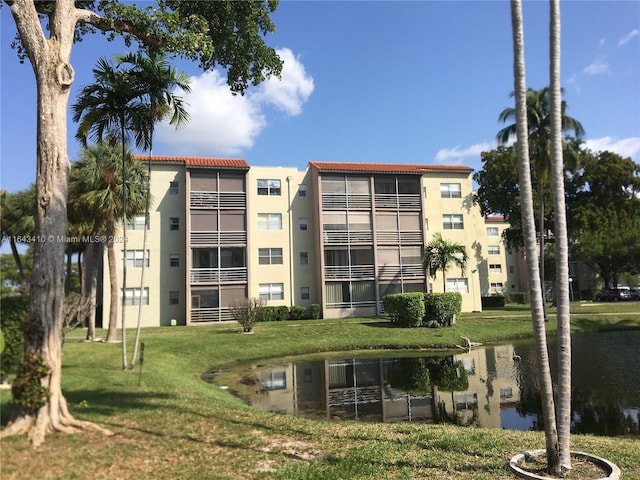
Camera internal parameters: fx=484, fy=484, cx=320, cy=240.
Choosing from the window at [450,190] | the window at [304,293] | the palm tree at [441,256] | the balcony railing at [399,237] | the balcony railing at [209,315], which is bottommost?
the balcony railing at [209,315]

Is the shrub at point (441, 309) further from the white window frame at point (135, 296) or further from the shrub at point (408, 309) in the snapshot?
the white window frame at point (135, 296)

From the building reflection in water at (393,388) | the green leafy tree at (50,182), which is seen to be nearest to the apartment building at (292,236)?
the building reflection in water at (393,388)

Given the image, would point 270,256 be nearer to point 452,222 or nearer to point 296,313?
point 296,313

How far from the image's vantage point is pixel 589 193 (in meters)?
46.6

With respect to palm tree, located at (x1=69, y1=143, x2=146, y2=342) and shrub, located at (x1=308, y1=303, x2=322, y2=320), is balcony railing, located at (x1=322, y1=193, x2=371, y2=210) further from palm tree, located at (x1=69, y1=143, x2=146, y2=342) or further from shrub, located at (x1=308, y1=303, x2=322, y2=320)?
palm tree, located at (x1=69, y1=143, x2=146, y2=342)

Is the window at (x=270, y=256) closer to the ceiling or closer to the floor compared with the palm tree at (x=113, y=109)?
closer to the floor

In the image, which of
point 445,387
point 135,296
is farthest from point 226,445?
point 135,296

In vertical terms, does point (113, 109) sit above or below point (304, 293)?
above

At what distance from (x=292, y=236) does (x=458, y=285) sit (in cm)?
1537

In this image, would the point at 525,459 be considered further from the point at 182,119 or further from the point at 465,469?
the point at 182,119

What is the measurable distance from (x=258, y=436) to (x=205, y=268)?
30.6 m

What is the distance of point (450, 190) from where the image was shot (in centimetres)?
4447

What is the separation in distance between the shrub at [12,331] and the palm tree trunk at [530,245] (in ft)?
25.8

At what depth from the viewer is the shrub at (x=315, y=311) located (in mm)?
38975
